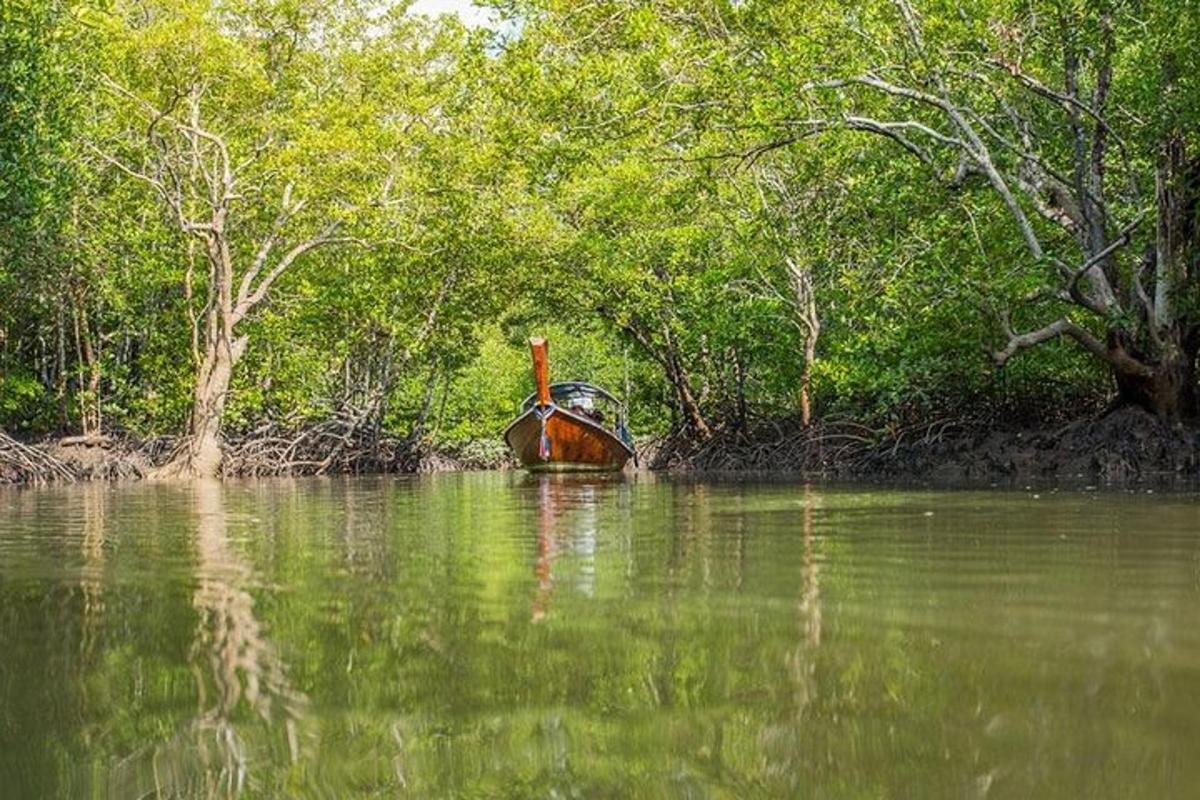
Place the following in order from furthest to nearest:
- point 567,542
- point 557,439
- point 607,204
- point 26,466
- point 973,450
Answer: point 607,204 < point 557,439 < point 26,466 < point 973,450 < point 567,542

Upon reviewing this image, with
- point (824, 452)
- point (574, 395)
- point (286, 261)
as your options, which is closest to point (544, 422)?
point (824, 452)

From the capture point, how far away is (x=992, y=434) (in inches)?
559

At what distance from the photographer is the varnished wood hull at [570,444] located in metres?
17.8

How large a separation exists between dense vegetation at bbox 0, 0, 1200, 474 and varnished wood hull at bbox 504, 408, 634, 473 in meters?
2.99

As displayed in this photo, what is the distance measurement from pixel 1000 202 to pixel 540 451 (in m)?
8.47

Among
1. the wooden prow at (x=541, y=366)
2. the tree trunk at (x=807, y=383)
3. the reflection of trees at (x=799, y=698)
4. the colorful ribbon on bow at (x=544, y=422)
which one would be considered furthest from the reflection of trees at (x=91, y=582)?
the tree trunk at (x=807, y=383)

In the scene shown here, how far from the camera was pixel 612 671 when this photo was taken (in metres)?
2.09

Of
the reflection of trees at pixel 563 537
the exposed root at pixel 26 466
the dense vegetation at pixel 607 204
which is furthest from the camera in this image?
the exposed root at pixel 26 466

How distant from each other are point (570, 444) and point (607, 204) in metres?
4.38

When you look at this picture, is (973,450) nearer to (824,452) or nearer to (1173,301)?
(824,452)

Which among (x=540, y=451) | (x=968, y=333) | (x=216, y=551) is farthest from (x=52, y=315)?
(x=216, y=551)

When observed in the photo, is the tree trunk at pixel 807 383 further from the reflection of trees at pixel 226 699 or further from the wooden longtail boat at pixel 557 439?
the reflection of trees at pixel 226 699

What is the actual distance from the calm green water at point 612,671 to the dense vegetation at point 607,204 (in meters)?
6.85

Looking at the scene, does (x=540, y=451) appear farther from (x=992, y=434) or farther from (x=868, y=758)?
(x=868, y=758)
